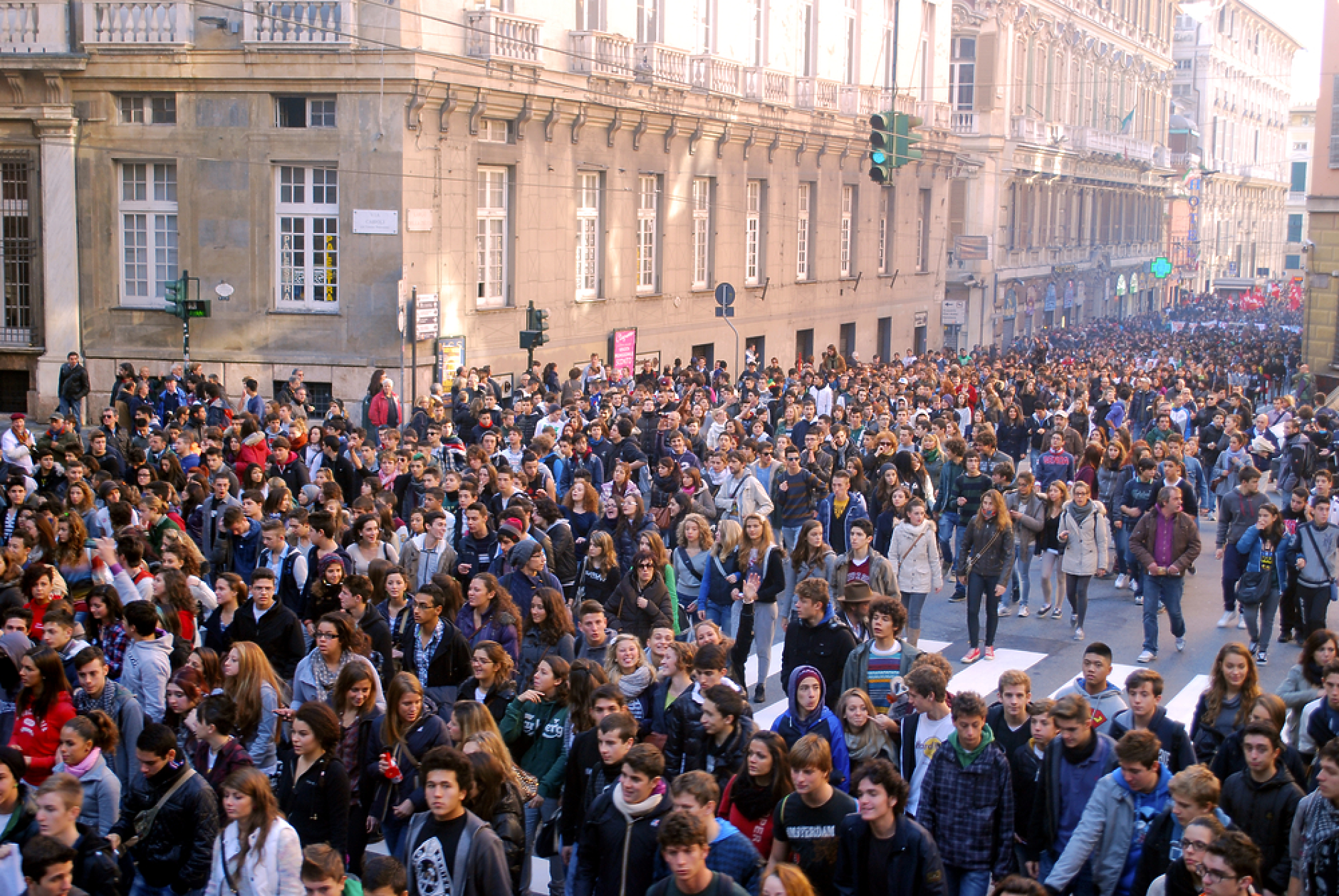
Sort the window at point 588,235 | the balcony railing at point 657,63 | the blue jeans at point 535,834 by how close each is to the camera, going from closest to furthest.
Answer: the blue jeans at point 535,834 → the window at point 588,235 → the balcony railing at point 657,63

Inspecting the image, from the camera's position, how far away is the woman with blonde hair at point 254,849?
6012 mm

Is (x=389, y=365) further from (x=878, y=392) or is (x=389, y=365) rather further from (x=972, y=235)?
(x=972, y=235)

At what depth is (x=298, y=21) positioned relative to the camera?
23516mm

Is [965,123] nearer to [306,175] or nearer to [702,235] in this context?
[702,235]

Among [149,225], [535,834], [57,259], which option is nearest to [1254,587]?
[535,834]

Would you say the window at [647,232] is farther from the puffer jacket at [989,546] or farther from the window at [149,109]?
the puffer jacket at [989,546]

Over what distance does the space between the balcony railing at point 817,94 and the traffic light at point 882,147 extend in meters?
18.2

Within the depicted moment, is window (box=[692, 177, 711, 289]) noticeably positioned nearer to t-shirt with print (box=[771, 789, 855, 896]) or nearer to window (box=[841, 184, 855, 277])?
window (box=[841, 184, 855, 277])

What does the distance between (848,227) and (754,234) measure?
20.1ft

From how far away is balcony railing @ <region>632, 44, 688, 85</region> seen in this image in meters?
30.3

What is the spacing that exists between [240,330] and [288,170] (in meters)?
2.86

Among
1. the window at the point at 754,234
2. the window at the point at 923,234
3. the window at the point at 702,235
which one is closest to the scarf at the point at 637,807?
the window at the point at 702,235

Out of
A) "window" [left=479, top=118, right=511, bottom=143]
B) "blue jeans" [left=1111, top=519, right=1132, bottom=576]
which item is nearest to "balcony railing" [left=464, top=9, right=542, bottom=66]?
"window" [left=479, top=118, right=511, bottom=143]

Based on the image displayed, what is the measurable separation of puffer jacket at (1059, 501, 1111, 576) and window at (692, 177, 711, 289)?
70.3 ft
